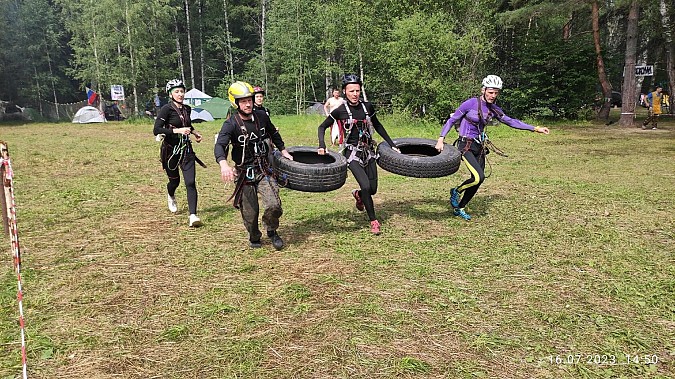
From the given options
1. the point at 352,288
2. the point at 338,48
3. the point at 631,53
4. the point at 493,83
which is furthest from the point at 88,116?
the point at 352,288

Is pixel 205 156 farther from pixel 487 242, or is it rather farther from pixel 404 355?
pixel 404 355

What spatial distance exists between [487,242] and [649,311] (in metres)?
2.36

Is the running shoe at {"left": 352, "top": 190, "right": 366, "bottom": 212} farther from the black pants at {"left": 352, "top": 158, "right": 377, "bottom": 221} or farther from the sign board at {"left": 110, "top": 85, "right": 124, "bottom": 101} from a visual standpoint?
the sign board at {"left": 110, "top": 85, "right": 124, "bottom": 101}

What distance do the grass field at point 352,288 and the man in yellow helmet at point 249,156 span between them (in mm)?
610

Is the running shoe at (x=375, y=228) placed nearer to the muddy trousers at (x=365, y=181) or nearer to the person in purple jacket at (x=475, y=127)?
the muddy trousers at (x=365, y=181)

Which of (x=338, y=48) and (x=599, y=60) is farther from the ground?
(x=338, y=48)

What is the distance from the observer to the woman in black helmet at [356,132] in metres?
7.02

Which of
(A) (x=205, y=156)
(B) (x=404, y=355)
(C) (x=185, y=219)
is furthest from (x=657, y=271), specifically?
(A) (x=205, y=156)

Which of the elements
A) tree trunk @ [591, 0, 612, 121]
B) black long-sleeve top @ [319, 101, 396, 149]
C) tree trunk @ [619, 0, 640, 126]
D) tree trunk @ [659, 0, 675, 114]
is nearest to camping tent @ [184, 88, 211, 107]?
tree trunk @ [591, 0, 612, 121]

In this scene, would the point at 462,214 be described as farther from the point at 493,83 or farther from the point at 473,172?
the point at 493,83

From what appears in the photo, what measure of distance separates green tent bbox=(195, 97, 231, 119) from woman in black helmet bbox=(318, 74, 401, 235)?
3200cm

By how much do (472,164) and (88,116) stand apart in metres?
37.4

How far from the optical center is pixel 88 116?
3797cm

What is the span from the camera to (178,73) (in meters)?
45.6
